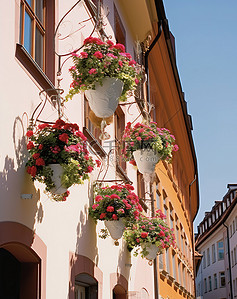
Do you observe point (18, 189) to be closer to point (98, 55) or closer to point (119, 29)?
point (98, 55)

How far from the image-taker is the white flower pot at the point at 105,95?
7.79 metres

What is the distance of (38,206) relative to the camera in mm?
7230

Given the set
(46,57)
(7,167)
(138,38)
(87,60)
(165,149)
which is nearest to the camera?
(7,167)

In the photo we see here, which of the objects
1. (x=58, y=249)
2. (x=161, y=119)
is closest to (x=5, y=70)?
(x=58, y=249)

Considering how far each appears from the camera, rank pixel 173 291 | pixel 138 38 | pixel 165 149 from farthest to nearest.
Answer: pixel 173 291
pixel 138 38
pixel 165 149

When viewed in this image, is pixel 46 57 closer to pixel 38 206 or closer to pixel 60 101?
pixel 60 101

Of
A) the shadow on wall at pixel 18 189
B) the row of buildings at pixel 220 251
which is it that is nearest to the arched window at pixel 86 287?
the shadow on wall at pixel 18 189

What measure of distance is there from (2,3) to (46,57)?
6.01ft

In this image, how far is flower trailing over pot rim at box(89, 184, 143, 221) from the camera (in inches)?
376

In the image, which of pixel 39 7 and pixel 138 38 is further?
pixel 138 38

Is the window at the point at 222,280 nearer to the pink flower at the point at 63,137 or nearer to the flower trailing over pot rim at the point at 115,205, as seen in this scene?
the flower trailing over pot rim at the point at 115,205

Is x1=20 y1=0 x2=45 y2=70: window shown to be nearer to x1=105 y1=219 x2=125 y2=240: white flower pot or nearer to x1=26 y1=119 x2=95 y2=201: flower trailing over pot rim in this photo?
x1=26 y1=119 x2=95 y2=201: flower trailing over pot rim

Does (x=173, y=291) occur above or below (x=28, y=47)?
below

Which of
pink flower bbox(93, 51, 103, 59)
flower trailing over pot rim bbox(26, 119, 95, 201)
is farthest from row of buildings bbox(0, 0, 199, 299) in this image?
pink flower bbox(93, 51, 103, 59)
